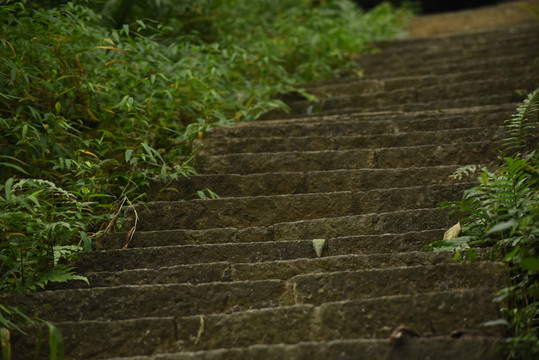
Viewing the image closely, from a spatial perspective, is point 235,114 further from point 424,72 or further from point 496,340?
point 496,340

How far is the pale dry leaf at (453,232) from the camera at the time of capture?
95.2 inches

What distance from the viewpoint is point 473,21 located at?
916 centimetres

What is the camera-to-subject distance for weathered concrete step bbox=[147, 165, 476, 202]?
3191 mm

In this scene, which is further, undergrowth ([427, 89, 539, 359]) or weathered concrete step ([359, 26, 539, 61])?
weathered concrete step ([359, 26, 539, 61])

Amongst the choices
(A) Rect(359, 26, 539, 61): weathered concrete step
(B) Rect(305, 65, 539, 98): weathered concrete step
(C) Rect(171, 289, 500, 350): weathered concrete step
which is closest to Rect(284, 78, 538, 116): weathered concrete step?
(B) Rect(305, 65, 539, 98): weathered concrete step

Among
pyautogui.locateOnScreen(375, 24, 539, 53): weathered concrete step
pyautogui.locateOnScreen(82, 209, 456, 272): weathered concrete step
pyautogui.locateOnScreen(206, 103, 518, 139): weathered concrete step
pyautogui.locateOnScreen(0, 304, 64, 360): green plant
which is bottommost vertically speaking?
pyautogui.locateOnScreen(82, 209, 456, 272): weathered concrete step

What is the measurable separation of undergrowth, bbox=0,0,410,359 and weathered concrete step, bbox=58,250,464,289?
0.24 metres

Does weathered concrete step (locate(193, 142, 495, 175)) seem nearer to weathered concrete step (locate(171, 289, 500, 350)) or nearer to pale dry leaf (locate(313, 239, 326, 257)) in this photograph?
pale dry leaf (locate(313, 239, 326, 257))

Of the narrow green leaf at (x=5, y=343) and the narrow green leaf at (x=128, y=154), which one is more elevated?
the narrow green leaf at (x=128, y=154)

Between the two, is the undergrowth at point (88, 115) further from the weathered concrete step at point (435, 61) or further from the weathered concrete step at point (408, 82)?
the weathered concrete step at point (435, 61)

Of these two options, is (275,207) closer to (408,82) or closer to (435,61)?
(408,82)

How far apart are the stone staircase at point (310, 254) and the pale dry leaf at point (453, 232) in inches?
4.1

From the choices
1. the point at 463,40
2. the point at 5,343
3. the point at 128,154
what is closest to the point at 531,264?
the point at 5,343

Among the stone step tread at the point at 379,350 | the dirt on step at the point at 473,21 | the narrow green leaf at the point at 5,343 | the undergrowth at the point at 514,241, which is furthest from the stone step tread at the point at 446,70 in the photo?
the narrow green leaf at the point at 5,343
